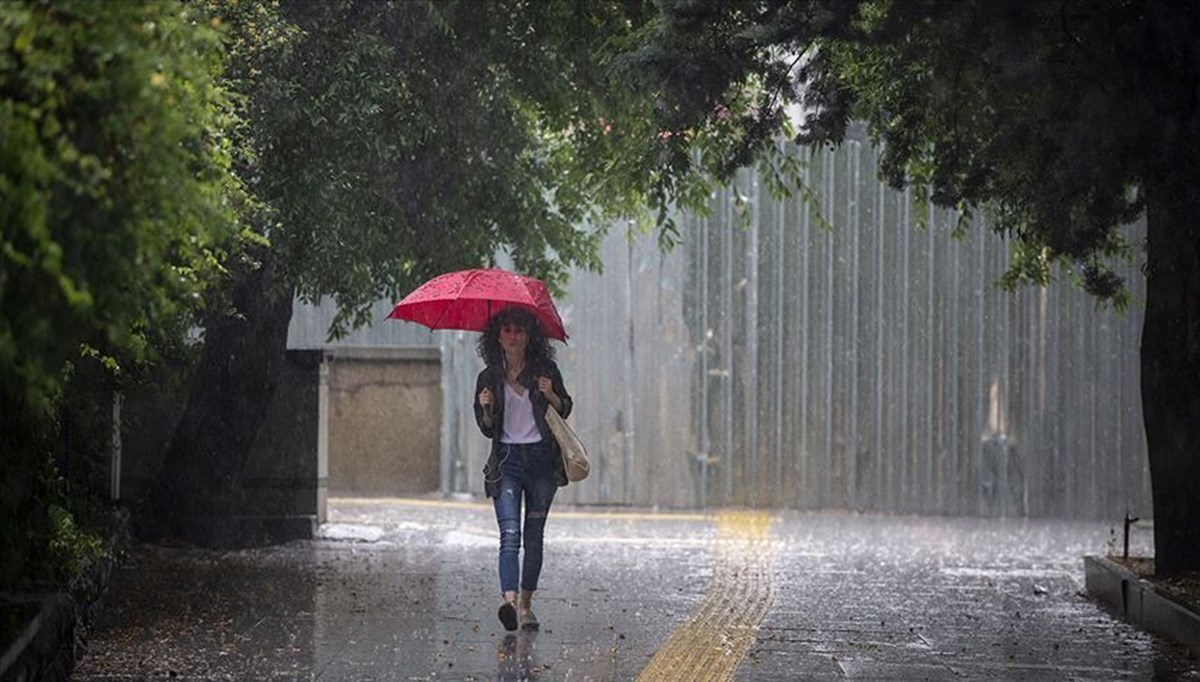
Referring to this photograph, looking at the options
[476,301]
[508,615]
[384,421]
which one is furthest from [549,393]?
[384,421]

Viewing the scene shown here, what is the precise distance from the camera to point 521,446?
1074cm

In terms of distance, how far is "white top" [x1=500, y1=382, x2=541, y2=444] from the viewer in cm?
1077

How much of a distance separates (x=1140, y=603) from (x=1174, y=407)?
138cm

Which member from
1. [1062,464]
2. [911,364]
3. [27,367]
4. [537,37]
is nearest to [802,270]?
[911,364]

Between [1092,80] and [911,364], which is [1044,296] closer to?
[911,364]

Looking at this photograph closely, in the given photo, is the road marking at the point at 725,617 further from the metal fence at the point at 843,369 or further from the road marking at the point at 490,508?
the metal fence at the point at 843,369

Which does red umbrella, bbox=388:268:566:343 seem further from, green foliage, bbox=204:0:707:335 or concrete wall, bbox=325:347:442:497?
concrete wall, bbox=325:347:442:497

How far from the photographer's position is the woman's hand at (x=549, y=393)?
1075 centimetres

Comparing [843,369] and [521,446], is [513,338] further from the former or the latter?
[843,369]

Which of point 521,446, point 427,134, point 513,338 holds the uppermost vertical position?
point 427,134

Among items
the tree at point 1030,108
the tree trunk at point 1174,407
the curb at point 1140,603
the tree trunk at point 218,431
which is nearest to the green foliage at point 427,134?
the tree trunk at point 218,431

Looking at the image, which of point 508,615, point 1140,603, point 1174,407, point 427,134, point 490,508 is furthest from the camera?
point 490,508

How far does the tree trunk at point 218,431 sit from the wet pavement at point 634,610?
0.38 m

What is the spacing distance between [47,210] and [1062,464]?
609 inches
